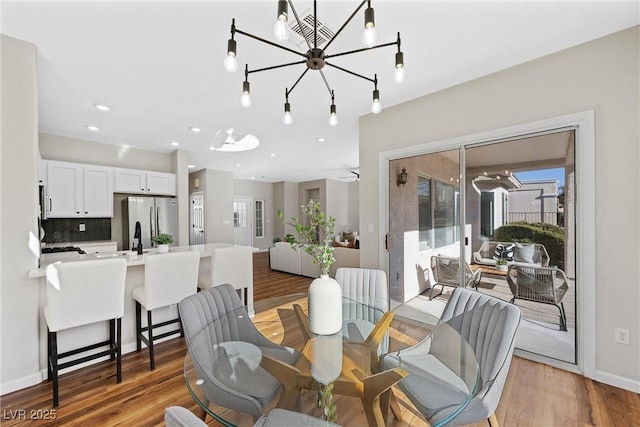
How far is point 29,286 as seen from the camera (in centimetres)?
211

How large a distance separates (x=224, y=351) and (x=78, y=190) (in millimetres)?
4379

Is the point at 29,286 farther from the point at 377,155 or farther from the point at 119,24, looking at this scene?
the point at 377,155

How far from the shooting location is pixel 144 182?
193 inches

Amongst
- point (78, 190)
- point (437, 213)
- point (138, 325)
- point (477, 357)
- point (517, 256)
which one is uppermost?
point (78, 190)

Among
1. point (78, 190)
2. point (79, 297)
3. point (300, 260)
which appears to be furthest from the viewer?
point (300, 260)

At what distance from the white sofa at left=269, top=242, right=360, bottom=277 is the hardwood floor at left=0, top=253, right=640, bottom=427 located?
2.83m

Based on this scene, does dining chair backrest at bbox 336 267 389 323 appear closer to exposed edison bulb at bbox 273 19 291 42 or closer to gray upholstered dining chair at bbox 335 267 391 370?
gray upholstered dining chair at bbox 335 267 391 370

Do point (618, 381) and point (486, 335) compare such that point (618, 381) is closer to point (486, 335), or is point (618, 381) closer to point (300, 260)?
point (486, 335)

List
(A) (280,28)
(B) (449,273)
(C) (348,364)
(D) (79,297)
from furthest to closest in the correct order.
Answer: (B) (449,273), (D) (79,297), (C) (348,364), (A) (280,28)

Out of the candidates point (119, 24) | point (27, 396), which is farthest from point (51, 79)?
point (27, 396)

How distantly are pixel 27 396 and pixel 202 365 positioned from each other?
1.77 m

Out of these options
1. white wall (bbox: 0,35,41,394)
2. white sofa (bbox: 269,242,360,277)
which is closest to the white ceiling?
white wall (bbox: 0,35,41,394)

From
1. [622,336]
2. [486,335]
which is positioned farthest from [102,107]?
[622,336]

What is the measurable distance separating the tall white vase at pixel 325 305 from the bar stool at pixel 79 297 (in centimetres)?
157
